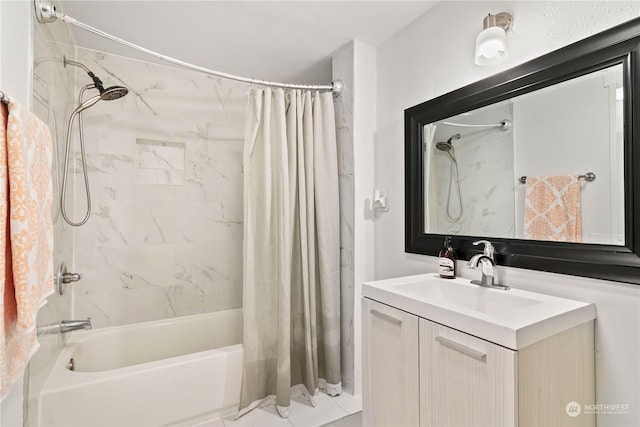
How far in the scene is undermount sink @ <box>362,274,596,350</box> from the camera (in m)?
0.90

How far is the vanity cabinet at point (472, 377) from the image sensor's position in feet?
2.90

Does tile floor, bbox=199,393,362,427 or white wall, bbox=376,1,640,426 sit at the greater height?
white wall, bbox=376,1,640,426

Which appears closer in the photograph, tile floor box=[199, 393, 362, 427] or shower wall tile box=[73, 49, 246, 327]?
tile floor box=[199, 393, 362, 427]

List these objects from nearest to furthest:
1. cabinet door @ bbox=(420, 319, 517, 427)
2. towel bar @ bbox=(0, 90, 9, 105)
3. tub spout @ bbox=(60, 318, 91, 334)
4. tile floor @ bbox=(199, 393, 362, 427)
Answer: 1. towel bar @ bbox=(0, 90, 9, 105)
2. cabinet door @ bbox=(420, 319, 517, 427)
3. tub spout @ bbox=(60, 318, 91, 334)
4. tile floor @ bbox=(199, 393, 362, 427)

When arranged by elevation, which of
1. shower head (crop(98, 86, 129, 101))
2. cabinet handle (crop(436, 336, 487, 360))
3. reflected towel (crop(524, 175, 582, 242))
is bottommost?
cabinet handle (crop(436, 336, 487, 360))

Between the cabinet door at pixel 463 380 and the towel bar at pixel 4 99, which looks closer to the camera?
the towel bar at pixel 4 99

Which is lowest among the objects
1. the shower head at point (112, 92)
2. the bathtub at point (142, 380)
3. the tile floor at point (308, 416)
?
the tile floor at point (308, 416)

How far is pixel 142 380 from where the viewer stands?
1567 millimetres

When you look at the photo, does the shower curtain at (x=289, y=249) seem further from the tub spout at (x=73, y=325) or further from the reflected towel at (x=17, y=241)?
the reflected towel at (x=17, y=241)

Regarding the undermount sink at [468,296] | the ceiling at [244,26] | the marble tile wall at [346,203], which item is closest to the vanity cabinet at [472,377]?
the undermount sink at [468,296]

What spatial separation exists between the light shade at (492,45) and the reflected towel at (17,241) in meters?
1.62

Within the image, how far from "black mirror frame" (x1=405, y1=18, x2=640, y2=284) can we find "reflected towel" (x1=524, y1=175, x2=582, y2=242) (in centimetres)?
4

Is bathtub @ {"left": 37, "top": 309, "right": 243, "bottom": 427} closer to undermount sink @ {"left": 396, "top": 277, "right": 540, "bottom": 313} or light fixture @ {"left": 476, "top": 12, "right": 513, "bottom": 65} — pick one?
undermount sink @ {"left": 396, "top": 277, "right": 540, "bottom": 313}

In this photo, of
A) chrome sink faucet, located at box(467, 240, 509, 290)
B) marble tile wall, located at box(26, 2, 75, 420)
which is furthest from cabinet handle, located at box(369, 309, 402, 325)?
marble tile wall, located at box(26, 2, 75, 420)
